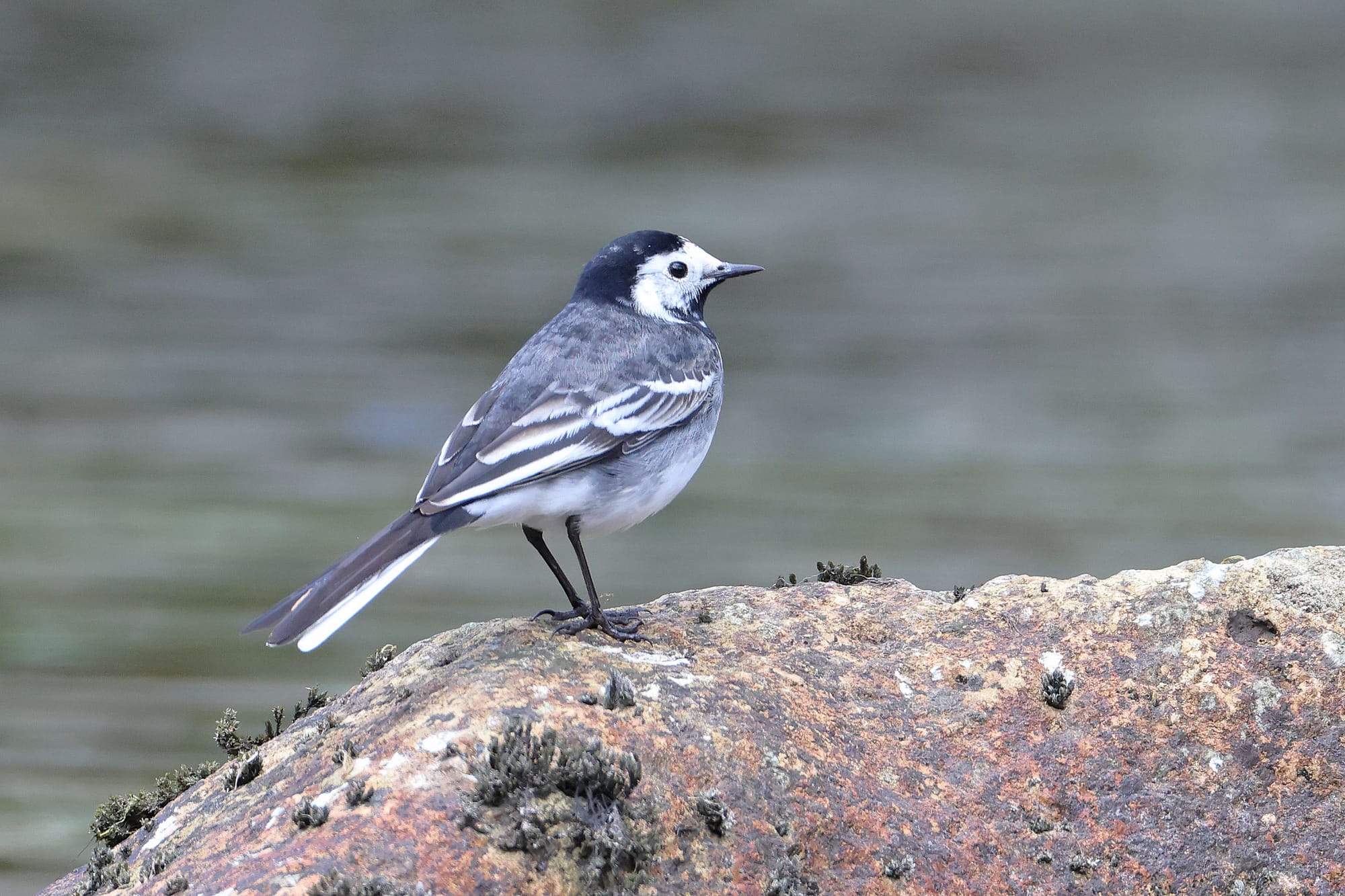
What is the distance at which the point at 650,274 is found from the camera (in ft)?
19.3

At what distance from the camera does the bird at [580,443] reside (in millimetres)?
4027

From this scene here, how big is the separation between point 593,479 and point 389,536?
33.1 inches

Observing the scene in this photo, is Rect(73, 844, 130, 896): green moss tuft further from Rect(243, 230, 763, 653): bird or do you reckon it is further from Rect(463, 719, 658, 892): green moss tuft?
Rect(463, 719, 658, 892): green moss tuft

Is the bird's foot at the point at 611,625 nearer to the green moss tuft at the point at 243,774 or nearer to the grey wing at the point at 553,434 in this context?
the grey wing at the point at 553,434

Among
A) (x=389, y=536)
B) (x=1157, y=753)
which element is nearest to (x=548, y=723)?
(x=389, y=536)

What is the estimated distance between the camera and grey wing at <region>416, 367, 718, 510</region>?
4336mm

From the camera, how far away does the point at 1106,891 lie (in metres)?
3.48

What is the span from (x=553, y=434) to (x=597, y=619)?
65cm

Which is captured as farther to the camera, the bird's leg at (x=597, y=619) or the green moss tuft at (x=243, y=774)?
the bird's leg at (x=597, y=619)

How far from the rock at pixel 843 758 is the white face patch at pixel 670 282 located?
1.74 meters

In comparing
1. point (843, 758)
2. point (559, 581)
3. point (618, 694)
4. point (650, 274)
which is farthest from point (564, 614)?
point (650, 274)

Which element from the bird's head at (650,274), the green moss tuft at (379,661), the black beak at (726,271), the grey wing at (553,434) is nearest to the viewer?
the grey wing at (553,434)

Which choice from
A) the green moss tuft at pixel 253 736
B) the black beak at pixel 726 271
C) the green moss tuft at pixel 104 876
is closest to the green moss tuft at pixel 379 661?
the green moss tuft at pixel 253 736

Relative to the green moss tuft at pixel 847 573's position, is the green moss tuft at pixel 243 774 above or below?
below
